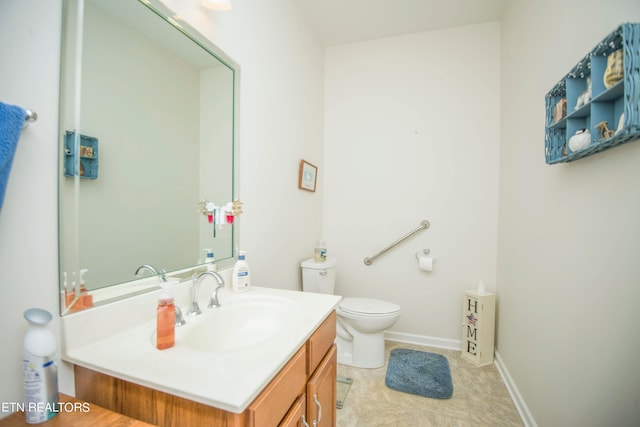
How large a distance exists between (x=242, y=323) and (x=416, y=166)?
1.92 metres

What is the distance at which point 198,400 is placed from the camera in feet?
1.89

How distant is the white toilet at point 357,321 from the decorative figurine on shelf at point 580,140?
4.61ft

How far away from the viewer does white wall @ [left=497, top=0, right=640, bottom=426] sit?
0.85 meters

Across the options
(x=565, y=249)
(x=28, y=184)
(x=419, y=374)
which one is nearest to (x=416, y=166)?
(x=565, y=249)

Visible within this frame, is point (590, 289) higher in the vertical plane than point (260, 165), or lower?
lower

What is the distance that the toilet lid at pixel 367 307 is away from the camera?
1.98 meters

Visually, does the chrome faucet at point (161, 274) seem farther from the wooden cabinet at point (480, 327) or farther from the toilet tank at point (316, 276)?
the wooden cabinet at point (480, 327)

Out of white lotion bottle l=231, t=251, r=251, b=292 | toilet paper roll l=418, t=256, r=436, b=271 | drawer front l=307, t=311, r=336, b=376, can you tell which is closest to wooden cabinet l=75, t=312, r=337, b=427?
drawer front l=307, t=311, r=336, b=376

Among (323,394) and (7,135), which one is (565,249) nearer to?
(323,394)

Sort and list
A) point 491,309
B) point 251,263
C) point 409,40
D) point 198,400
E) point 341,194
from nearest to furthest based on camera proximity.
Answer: point 198,400 → point 251,263 → point 491,309 → point 409,40 → point 341,194

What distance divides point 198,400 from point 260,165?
4.04 feet

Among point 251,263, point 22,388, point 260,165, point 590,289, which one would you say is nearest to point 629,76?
point 590,289

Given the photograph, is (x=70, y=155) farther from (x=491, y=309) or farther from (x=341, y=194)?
(x=491, y=309)

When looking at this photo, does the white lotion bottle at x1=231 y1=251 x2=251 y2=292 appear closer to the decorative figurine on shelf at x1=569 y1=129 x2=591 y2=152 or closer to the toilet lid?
the toilet lid
